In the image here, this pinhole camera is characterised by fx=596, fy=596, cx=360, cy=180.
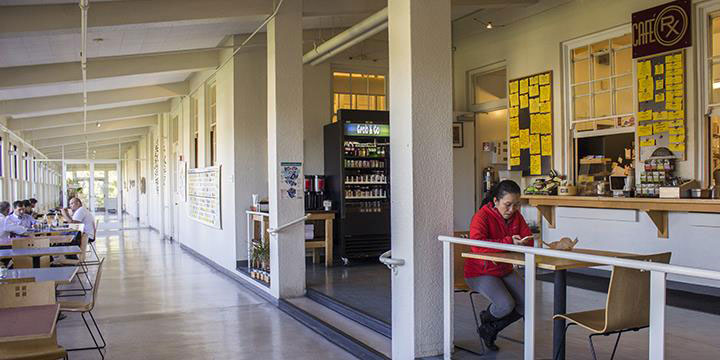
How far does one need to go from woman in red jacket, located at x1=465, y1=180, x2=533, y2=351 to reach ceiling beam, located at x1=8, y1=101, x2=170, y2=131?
1363 cm

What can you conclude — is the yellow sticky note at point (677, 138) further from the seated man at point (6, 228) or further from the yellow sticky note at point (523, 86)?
the seated man at point (6, 228)

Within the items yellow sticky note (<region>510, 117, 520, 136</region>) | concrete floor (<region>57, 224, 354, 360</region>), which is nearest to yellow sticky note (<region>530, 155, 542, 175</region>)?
yellow sticky note (<region>510, 117, 520, 136</region>)

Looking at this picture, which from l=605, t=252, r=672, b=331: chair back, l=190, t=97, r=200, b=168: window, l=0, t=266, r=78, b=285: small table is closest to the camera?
l=605, t=252, r=672, b=331: chair back

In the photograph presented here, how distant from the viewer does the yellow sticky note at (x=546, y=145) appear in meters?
8.41

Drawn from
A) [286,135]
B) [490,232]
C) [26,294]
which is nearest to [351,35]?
[286,135]

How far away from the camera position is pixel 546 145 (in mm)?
8469

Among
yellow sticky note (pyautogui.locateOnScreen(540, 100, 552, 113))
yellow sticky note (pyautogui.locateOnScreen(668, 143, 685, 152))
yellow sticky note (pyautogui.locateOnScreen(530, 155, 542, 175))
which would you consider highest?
yellow sticky note (pyautogui.locateOnScreen(540, 100, 552, 113))

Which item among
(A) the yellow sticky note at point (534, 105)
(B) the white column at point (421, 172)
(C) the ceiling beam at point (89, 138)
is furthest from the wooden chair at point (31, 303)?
(C) the ceiling beam at point (89, 138)

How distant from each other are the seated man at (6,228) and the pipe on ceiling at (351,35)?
16.3 feet

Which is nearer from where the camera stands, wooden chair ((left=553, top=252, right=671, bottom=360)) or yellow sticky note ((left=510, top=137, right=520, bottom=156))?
wooden chair ((left=553, top=252, right=671, bottom=360))

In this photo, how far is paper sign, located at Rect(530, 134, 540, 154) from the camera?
28.2ft

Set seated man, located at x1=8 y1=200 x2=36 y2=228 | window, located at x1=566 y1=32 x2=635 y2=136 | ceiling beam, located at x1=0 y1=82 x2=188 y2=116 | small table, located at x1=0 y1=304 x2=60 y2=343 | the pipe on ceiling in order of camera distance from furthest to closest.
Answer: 1. ceiling beam, located at x1=0 y1=82 x2=188 y2=116
2. seated man, located at x1=8 y1=200 x2=36 y2=228
3. window, located at x1=566 y1=32 x2=635 y2=136
4. the pipe on ceiling
5. small table, located at x1=0 y1=304 x2=60 y2=343

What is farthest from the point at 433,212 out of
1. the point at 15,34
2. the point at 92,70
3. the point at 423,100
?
the point at 92,70

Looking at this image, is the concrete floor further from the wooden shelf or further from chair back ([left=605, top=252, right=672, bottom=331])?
the wooden shelf
